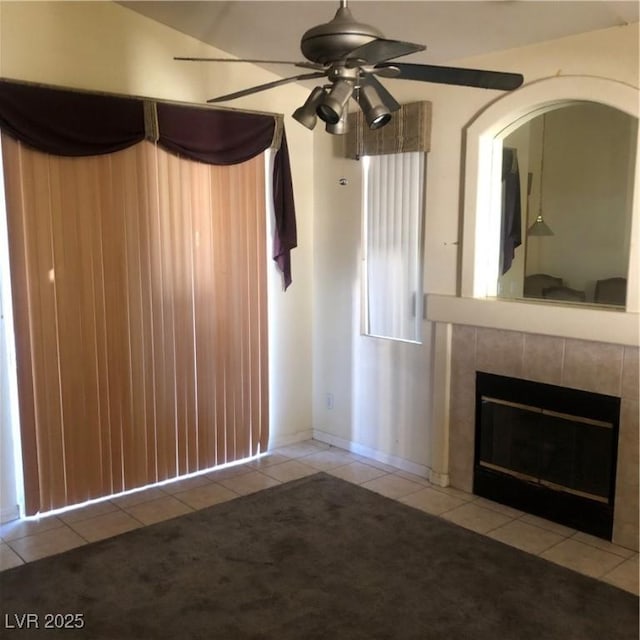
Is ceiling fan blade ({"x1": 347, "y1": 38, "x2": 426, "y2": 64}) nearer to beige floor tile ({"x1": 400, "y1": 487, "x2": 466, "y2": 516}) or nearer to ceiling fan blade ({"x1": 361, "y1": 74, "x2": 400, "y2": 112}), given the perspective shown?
→ ceiling fan blade ({"x1": 361, "y1": 74, "x2": 400, "y2": 112})

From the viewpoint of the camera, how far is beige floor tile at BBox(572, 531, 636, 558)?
3180 millimetres

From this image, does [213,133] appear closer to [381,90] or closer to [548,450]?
[381,90]

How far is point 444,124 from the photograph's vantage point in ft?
12.5

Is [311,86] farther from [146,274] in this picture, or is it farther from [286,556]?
[286,556]

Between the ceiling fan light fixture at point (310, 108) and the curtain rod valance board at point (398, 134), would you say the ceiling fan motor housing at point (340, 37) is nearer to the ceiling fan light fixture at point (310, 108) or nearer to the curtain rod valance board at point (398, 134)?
the ceiling fan light fixture at point (310, 108)

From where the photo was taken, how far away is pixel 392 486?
4.01m

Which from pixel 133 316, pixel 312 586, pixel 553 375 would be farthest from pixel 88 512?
pixel 553 375

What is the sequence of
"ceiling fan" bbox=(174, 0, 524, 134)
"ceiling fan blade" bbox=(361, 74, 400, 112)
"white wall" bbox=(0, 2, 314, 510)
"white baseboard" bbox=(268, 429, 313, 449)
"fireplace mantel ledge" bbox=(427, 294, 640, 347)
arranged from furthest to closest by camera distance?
"white baseboard" bbox=(268, 429, 313, 449) → "white wall" bbox=(0, 2, 314, 510) → "fireplace mantel ledge" bbox=(427, 294, 640, 347) → "ceiling fan blade" bbox=(361, 74, 400, 112) → "ceiling fan" bbox=(174, 0, 524, 134)

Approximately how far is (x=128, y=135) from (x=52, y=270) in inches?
33.4

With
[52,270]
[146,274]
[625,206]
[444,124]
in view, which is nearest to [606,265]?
[625,206]

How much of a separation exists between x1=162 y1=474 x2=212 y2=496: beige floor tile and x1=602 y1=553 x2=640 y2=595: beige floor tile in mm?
2325

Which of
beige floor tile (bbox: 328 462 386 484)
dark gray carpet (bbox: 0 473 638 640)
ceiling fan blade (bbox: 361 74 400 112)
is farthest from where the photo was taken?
beige floor tile (bbox: 328 462 386 484)

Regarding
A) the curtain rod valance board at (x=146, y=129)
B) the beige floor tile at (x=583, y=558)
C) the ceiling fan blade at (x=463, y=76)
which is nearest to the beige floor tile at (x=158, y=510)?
the curtain rod valance board at (x=146, y=129)

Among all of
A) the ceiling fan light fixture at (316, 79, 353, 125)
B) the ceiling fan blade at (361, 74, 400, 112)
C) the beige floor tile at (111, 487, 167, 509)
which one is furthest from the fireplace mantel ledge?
the beige floor tile at (111, 487, 167, 509)
